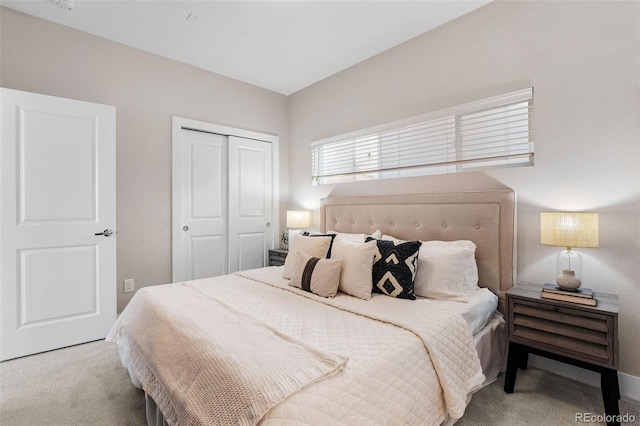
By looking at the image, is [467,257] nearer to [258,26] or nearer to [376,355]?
[376,355]

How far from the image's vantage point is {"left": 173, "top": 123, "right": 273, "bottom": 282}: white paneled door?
347 centimetres

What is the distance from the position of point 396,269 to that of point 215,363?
1.34 metres

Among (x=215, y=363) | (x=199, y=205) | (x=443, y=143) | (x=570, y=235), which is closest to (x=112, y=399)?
(x=215, y=363)

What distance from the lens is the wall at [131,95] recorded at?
2631mm

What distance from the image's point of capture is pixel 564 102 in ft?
6.98

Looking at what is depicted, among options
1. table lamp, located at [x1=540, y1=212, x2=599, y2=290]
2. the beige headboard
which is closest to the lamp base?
table lamp, located at [x1=540, y1=212, x2=599, y2=290]

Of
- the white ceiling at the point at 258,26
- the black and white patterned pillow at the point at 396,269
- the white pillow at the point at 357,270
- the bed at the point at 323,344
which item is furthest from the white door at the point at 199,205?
the black and white patterned pillow at the point at 396,269

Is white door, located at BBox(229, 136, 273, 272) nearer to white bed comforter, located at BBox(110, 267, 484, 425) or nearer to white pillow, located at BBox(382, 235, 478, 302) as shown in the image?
white bed comforter, located at BBox(110, 267, 484, 425)

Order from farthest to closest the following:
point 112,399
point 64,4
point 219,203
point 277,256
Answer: point 277,256 < point 219,203 < point 64,4 < point 112,399

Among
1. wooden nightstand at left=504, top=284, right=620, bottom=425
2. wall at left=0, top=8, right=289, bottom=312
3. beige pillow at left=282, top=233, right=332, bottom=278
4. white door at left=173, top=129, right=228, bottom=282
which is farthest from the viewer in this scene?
white door at left=173, top=129, right=228, bottom=282

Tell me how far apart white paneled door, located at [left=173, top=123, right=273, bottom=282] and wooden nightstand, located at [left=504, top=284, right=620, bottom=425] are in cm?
294

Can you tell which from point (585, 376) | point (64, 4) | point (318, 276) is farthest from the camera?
point (64, 4)

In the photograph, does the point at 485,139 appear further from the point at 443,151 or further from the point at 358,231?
the point at 358,231

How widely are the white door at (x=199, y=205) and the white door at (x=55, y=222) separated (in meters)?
0.67
